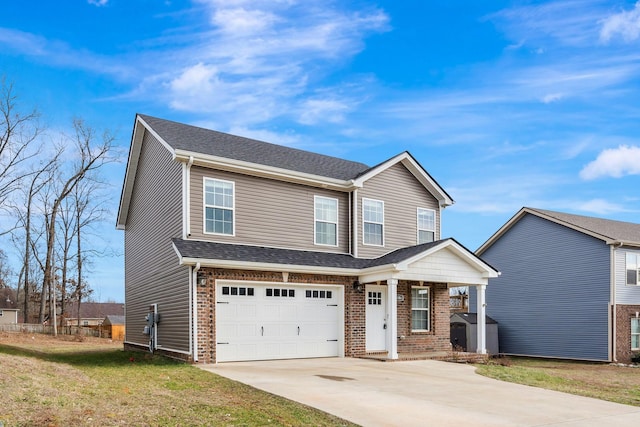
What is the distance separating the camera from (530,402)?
33.2 ft

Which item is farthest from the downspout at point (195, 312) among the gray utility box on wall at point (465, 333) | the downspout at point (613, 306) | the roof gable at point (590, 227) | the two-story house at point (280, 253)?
the downspout at point (613, 306)

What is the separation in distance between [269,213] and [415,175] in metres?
6.01

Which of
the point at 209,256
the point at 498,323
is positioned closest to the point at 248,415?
the point at 209,256

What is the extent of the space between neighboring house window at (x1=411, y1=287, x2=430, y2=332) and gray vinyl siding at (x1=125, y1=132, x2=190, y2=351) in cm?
790

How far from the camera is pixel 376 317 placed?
18.0 m

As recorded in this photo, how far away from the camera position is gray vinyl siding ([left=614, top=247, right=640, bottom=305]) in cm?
2392

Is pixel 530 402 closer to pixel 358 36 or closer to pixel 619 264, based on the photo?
pixel 358 36

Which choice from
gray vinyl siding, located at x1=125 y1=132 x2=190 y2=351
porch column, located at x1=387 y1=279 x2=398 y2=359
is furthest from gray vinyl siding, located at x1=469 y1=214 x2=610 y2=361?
gray vinyl siding, located at x1=125 y1=132 x2=190 y2=351

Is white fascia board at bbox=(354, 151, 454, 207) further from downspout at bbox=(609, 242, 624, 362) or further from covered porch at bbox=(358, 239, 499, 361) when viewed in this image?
downspout at bbox=(609, 242, 624, 362)

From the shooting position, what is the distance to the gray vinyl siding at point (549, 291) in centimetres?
2428

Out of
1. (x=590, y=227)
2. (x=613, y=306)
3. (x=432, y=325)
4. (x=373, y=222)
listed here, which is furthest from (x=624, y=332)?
(x=373, y=222)

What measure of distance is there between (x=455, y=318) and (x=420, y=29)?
14.9 metres

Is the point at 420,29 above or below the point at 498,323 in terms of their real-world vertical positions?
above

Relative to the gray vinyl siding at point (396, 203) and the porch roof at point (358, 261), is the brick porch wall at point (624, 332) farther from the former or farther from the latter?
the gray vinyl siding at point (396, 203)
